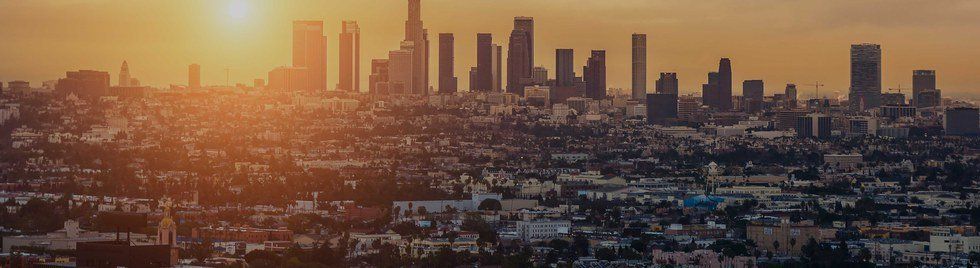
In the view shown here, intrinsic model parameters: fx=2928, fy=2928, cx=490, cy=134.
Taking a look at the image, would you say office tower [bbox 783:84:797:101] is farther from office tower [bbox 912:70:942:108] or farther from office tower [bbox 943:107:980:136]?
office tower [bbox 943:107:980:136]

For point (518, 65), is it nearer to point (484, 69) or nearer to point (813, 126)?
point (484, 69)

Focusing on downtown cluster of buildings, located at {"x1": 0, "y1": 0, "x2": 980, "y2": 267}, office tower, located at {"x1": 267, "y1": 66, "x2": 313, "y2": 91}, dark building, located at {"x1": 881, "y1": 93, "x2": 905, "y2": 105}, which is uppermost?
office tower, located at {"x1": 267, "y1": 66, "x2": 313, "y2": 91}

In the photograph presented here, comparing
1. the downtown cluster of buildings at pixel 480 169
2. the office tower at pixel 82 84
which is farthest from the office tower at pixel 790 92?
the office tower at pixel 82 84

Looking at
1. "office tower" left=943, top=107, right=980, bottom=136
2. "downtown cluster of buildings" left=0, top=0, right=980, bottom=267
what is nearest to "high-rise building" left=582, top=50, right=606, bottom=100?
"downtown cluster of buildings" left=0, top=0, right=980, bottom=267

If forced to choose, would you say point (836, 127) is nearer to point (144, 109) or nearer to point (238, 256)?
point (144, 109)

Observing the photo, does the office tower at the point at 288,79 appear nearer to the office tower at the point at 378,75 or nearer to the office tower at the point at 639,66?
the office tower at the point at 378,75

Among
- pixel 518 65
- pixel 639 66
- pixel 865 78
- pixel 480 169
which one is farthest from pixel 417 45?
pixel 480 169
